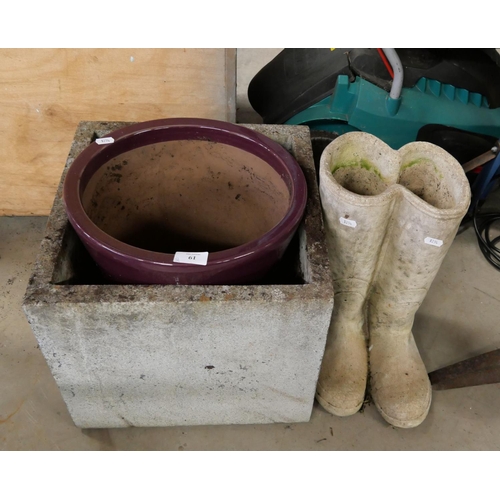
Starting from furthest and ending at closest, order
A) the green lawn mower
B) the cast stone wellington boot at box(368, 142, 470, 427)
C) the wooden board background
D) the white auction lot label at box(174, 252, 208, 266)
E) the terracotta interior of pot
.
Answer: the green lawn mower
the wooden board background
the terracotta interior of pot
the cast stone wellington boot at box(368, 142, 470, 427)
the white auction lot label at box(174, 252, 208, 266)

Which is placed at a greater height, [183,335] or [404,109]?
[404,109]

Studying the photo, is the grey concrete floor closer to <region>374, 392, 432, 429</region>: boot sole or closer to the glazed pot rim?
<region>374, 392, 432, 429</region>: boot sole

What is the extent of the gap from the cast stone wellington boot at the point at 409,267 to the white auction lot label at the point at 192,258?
1.78ft

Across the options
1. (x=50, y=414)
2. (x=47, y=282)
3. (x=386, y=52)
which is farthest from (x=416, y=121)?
(x=50, y=414)

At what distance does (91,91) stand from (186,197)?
1.71ft

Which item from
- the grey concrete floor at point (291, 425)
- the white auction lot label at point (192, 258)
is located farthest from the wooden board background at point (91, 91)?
the white auction lot label at point (192, 258)

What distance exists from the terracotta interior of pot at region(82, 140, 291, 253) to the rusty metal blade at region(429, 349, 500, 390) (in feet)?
2.32

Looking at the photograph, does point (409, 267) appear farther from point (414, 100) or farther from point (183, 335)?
point (414, 100)

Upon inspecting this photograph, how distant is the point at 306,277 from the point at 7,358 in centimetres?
105

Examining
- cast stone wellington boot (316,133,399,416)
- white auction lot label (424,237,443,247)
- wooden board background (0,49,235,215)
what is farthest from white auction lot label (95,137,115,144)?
white auction lot label (424,237,443,247)

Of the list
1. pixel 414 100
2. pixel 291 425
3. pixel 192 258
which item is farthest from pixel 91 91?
pixel 291 425

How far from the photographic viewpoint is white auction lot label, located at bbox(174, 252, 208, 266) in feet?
3.68

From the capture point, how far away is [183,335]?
1194 mm

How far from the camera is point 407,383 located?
1.57 metres
